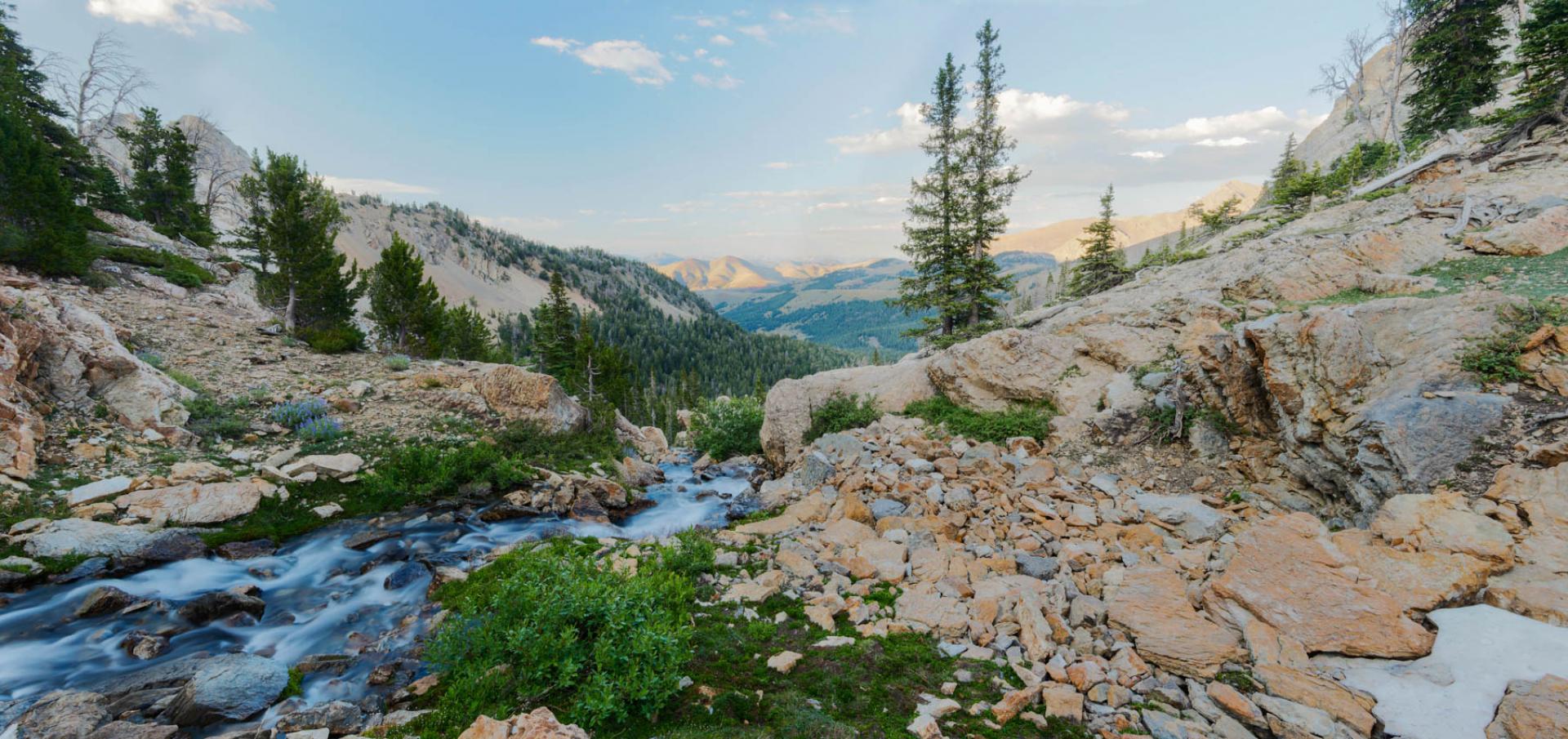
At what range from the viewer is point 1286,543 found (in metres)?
7.06

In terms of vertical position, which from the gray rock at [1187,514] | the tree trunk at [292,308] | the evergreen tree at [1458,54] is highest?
the evergreen tree at [1458,54]

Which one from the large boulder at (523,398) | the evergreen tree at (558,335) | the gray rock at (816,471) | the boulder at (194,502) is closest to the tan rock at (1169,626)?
the gray rock at (816,471)

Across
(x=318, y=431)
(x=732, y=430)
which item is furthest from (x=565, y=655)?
(x=732, y=430)

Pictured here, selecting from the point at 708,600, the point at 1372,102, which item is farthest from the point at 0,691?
the point at 1372,102

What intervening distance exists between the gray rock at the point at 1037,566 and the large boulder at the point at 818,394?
9.21 m

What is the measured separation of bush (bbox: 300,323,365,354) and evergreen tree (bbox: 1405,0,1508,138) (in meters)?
54.9

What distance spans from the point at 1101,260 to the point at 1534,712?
32.6 meters

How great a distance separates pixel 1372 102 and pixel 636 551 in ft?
451

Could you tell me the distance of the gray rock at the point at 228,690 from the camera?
6438 mm

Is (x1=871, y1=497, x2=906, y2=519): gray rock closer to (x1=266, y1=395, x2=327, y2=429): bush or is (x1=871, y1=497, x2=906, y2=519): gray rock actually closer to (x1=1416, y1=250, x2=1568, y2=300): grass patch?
(x1=1416, y1=250, x2=1568, y2=300): grass patch

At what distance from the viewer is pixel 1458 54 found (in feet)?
86.3

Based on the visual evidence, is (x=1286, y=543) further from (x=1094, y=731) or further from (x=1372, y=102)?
(x=1372, y=102)

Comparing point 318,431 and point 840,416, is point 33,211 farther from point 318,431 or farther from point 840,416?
point 840,416

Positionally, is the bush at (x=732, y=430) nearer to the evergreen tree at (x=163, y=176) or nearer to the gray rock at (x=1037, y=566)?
the gray rock at (x=1037, y=566)
